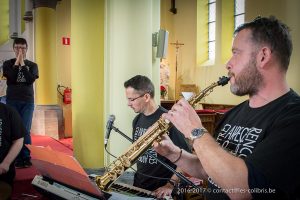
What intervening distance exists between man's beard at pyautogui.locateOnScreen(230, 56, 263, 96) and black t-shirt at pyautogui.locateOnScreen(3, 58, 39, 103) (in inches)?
159

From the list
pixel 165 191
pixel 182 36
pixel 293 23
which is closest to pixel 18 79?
pixel 165 191

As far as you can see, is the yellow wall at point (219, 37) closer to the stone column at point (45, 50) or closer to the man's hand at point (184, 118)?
the stone column at point (45, 50)

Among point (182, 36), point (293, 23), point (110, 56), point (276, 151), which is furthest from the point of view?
point (182, 36)

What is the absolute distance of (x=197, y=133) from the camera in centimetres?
132

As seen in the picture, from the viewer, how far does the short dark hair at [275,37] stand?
146 centimetres

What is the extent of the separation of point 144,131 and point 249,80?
1.43m

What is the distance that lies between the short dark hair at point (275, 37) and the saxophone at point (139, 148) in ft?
1.36

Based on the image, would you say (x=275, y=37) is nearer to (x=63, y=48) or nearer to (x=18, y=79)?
(x=18, y=79)

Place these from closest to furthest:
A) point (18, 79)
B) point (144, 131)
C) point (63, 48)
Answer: point (144, 131) → point (18, 79) → point (63, 48)

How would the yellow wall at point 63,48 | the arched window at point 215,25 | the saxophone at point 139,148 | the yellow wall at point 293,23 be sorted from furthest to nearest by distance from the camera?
1. the yellow wall at point 63,48
2. the arched window at point 215,25
3. the yellow wall at point 293,23
4. the saxophone at point 139,148

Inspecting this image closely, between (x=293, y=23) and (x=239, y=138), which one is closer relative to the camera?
(x=239, y=138)

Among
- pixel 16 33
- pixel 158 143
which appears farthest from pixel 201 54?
pixel 158 143

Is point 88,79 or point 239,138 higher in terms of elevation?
point 88,79

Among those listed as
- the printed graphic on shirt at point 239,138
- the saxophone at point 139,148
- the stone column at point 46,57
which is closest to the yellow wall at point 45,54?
the stone column at point 46,57
